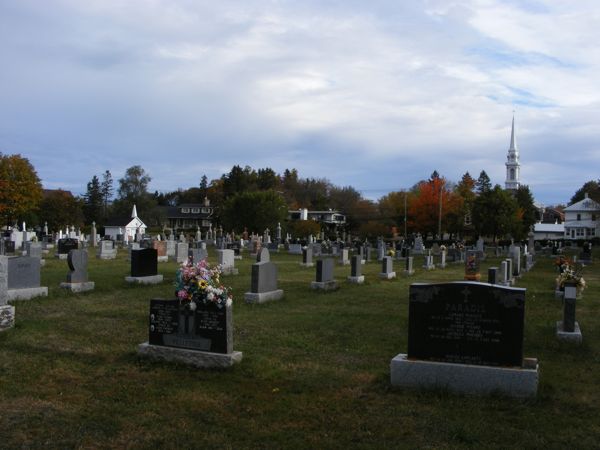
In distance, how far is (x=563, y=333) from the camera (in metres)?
10.0

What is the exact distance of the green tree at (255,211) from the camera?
6391cm

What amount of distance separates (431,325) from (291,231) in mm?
61532

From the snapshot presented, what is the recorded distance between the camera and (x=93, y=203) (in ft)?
371

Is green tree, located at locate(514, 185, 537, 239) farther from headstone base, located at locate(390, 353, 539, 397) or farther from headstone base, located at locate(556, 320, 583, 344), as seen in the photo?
headstone base, located at locate(390, 353, 539, 397)

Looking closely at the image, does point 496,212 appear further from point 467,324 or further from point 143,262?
point 467,324

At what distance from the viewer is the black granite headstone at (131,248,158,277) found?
17688 mm

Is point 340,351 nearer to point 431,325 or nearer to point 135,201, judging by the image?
point 431,325

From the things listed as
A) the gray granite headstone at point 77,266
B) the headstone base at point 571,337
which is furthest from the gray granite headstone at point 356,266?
the headstone base at point 571,337

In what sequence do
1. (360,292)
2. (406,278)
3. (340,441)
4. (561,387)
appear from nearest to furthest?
(340,441)
(561,387)
(360,292)
(406,278)

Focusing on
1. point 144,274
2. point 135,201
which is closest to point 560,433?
point 144,274

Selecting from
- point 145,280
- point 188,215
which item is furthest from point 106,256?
point 188,215

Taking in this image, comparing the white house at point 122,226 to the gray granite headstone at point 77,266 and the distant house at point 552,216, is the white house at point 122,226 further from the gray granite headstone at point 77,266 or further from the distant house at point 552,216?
the distant house at point 552,216

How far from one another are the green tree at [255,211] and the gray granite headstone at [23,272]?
1961 inches

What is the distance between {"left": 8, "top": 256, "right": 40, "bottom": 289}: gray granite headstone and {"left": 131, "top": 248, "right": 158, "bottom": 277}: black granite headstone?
12.5 ft
